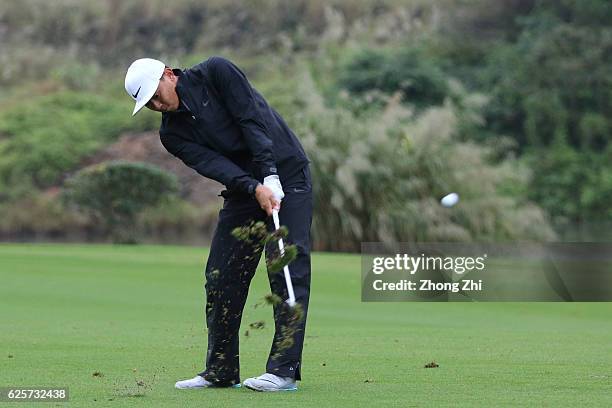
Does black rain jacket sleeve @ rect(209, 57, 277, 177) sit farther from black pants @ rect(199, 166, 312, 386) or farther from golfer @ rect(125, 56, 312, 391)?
black pants @ rect(199, 166, 312, 386)

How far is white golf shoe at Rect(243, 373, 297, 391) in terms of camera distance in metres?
6.33

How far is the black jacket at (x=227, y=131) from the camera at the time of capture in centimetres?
642

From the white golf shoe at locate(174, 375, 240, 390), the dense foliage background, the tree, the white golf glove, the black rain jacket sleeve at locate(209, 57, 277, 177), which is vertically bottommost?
the white golf shoe at locate(174, 375, 240, 390)

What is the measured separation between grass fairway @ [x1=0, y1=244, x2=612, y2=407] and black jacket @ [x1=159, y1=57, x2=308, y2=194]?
106cm

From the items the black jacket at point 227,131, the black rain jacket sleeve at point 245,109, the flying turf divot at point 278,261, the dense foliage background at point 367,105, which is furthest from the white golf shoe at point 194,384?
the dense foliage background at point 367,105

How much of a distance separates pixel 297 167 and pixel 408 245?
19564mm

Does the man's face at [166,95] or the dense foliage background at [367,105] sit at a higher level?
the dense foliage background at [367,105]

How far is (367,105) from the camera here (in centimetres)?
3291

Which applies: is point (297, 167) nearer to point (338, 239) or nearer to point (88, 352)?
point (88, 352)

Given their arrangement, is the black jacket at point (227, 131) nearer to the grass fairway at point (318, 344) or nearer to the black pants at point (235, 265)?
the black pants at point (235, 265)

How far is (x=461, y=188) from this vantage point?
93.1ft

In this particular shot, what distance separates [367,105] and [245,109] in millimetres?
26613

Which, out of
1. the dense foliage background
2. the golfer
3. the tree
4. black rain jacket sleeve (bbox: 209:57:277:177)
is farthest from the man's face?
the dense foliage background

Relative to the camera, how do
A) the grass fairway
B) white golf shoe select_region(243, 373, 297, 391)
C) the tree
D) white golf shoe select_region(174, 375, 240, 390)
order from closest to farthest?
the grass fairway
white golf shoe select_region(243, 373, 297, 391)
white golf shoe select_region(174, 375, 240, 390)
the tree
